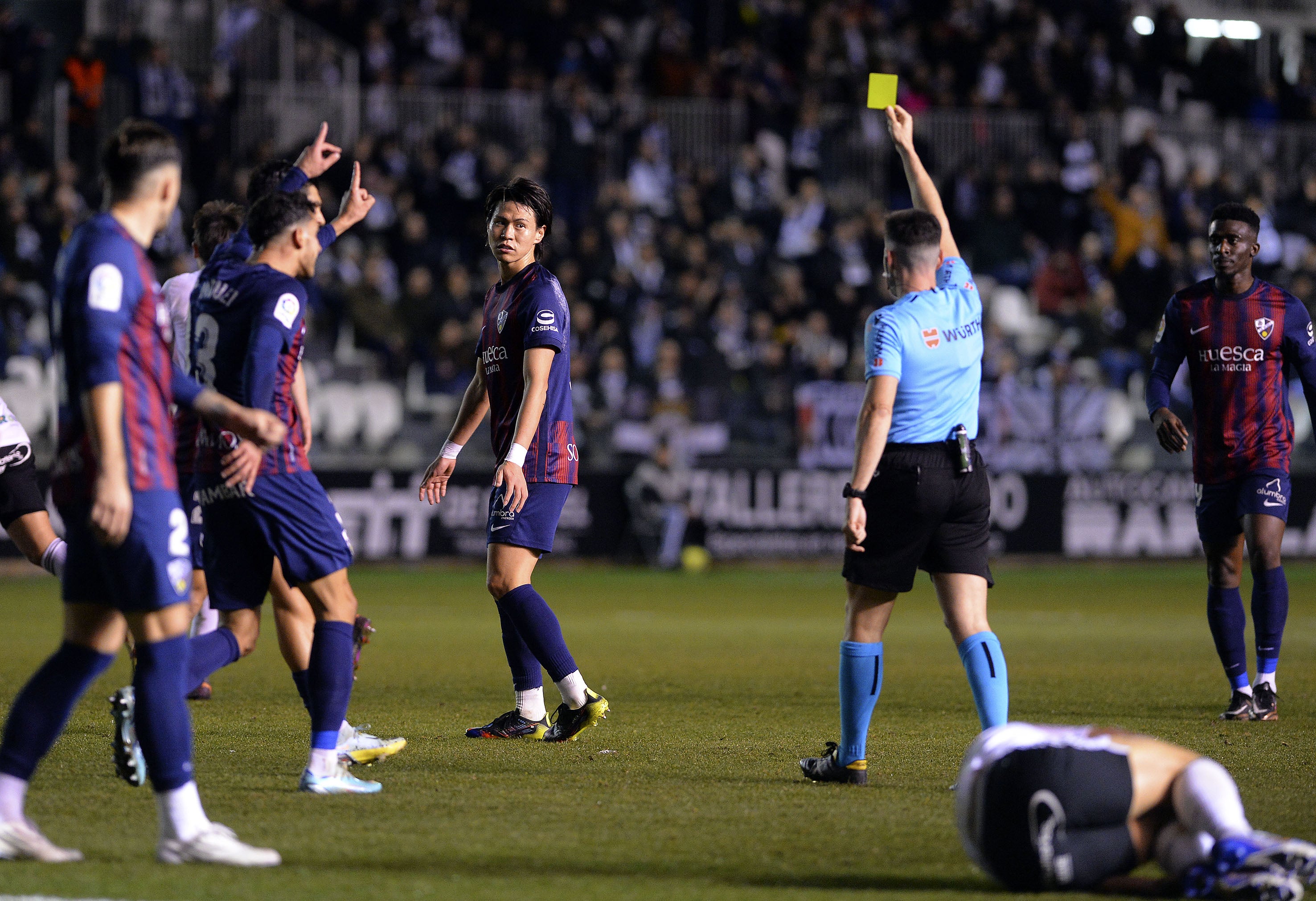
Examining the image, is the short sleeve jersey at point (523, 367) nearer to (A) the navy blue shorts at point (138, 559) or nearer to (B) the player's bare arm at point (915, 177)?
(B) the player's bare arm at point (915, 177)

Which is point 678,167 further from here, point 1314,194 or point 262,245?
point 262,245

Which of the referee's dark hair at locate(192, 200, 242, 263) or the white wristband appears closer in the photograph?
the white wristband

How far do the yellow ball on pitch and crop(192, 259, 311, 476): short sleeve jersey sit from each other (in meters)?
A: 13.9

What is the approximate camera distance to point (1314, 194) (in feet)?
83.0

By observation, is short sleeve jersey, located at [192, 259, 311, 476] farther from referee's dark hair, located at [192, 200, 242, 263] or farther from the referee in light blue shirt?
the referee in light blue shirt

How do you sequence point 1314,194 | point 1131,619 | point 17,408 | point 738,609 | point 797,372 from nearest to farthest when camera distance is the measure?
point 1131,619 < point 738,609 < point 17,408 < point 797,372 < point 1314,194

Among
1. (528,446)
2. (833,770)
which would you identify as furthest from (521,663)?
(833,770)

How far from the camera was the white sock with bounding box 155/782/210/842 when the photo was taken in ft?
15.0

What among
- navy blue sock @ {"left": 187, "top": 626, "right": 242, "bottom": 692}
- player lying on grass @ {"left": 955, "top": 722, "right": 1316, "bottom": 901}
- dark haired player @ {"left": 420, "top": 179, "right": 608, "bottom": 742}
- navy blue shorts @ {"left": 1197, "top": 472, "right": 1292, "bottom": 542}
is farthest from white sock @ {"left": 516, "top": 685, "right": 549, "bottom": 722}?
navy blue shorts @ {"left": 1197, "top": 472, "right": 1292, "bottom": 542}

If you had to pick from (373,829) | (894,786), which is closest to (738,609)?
(894,786)

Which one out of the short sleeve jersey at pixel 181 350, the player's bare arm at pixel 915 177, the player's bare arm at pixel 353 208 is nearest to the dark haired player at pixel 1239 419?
the player's bare arm at pixel 915 177

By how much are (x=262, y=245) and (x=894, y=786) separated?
10.0ft

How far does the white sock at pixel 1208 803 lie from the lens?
4.15 m

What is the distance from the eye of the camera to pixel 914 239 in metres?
5.97
